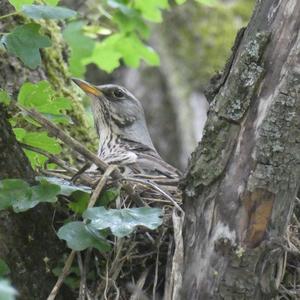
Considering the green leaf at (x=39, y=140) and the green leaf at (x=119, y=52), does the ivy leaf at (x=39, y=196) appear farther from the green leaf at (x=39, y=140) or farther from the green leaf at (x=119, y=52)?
the green leaf at (x=119, y=52)

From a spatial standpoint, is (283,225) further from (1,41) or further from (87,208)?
(1,41)

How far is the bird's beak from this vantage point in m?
4.74

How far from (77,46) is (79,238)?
2.33m

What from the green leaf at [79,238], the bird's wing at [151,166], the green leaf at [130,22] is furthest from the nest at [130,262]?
the green leaf at [130,22]

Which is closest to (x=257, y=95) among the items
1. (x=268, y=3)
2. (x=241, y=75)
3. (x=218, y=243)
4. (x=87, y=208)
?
(x=241, y=75)

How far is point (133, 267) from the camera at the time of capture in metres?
3.21

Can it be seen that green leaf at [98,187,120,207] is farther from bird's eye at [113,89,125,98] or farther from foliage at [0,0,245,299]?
bird's eye at [113,89,125,98]

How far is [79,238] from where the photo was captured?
9.65 feet

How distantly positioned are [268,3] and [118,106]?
249 cm

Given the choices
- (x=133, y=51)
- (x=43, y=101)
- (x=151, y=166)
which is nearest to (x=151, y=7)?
(x=133, y=51)

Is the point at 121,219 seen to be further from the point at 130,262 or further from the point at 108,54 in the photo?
the point at 108,54

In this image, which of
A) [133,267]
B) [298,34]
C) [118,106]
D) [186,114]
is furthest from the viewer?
[186,114]

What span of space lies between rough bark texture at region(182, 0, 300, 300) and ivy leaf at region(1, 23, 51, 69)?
65cm

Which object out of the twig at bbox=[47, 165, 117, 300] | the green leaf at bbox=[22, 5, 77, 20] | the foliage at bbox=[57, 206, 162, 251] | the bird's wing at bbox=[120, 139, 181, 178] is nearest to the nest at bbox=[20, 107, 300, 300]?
the twig at bbox=[47, 165, 117, 300]
